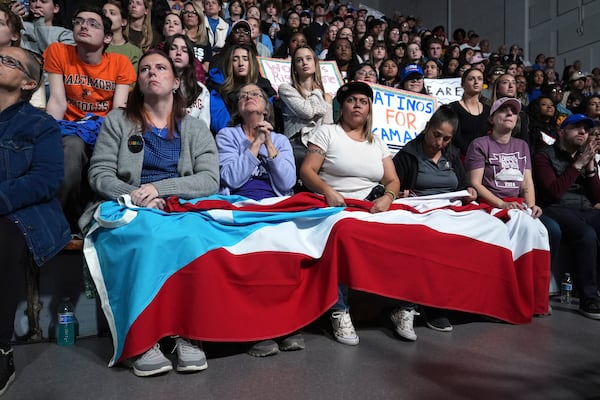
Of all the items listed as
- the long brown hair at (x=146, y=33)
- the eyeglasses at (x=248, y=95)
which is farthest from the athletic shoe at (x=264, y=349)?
the long brown hair at (x=146, y=33)

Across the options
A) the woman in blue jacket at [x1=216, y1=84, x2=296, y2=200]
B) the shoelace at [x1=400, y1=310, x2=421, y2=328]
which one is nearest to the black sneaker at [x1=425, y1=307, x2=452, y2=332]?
the shoelace at [x1=400, y1=310, x2=421, y2=328]

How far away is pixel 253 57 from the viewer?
3850mm

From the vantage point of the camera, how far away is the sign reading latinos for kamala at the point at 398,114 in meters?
4.29

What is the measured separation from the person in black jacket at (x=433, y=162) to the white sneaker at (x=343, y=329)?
1177mm

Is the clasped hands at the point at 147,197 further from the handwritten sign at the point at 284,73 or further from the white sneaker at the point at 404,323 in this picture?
the handwritten sign at the point at 284,73

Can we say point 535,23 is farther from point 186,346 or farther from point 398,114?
point 186,346

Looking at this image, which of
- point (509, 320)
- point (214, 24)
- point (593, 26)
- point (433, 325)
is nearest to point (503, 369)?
point (433, 325)

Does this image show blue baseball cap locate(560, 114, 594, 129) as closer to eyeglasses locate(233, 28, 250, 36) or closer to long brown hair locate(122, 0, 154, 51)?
eyeglasses locate(233, 28, 250, 36)

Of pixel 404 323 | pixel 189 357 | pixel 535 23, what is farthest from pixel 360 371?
pixel 535 23

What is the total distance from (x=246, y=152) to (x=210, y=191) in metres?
0.34

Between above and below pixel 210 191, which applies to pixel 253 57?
above

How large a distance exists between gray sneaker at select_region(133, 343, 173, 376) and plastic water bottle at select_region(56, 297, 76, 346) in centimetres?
53

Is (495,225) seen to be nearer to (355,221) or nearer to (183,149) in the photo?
(355,221)

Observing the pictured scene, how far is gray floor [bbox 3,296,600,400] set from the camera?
174cm
